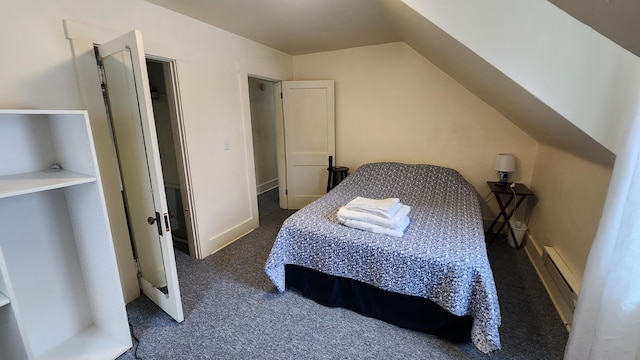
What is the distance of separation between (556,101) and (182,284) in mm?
2886

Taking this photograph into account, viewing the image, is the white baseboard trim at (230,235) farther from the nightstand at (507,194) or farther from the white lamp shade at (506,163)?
the white lamp shade at (506,163)

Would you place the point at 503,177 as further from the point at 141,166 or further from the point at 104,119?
the point at 104,119

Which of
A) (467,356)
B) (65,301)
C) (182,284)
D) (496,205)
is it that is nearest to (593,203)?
(467,356)

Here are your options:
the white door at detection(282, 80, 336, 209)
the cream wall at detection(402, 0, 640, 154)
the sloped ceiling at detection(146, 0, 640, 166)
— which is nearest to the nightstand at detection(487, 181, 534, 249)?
the sloped ceiling at detection(146, 0, 640, 166)

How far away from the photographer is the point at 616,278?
1.14m

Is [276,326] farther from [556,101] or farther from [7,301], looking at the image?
[556,101]

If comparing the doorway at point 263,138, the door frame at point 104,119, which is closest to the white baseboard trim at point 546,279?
the door frame at point 104,119

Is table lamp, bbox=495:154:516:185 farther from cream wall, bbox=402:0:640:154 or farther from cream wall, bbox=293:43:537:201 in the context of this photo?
cream wall, bbox=402:0:640:154

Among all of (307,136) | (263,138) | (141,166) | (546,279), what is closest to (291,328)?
(141,166)

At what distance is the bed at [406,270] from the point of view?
157 centimetres

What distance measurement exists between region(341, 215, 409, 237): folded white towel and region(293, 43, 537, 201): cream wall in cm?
175

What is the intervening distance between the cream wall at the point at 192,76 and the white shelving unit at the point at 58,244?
0.82ft

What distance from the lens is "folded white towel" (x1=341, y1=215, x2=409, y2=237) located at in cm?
195

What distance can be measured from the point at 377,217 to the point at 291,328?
0.98 metres
